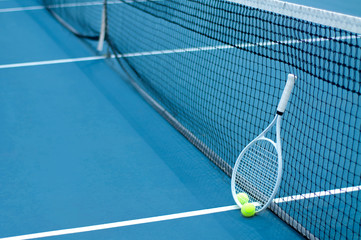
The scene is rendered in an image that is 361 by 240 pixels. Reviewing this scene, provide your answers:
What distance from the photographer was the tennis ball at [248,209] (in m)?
4.06

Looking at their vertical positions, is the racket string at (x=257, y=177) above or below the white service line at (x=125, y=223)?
above

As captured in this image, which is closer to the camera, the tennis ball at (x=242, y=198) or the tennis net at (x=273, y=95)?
the tennis net at (x=273, y=95)

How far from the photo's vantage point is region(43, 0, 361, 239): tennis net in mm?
4020

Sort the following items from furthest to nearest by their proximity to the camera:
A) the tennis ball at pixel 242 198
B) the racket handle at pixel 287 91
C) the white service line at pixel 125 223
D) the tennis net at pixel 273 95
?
the tennis ball at pixel 242 198
the tennis net at pixel 273 95
the white service line at pixel 125 223
the racket handle at pixel 287 91

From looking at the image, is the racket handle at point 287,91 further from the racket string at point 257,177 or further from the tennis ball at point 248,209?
the tennis ball at point 248,209

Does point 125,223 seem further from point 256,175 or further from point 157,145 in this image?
point 157,145

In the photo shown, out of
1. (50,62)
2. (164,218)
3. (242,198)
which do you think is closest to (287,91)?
(242,198)

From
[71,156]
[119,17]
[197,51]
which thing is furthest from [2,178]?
[119,17]

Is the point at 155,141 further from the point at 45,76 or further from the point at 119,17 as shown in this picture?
the point at 119,17

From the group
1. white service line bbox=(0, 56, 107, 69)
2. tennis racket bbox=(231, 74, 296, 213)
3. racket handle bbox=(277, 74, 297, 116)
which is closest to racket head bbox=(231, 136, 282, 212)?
tennis racket bbox=(231, 74, 296, 213)

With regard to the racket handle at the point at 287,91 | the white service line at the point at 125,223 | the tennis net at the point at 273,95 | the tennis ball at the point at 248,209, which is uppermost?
the racket handle at the point at 287,91

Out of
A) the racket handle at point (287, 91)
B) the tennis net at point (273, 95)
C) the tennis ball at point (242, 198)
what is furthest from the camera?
the tennis ball at point (242, 198)

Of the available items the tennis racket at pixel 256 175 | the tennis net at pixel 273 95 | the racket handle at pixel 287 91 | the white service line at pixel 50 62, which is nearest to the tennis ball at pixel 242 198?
the tennis racket at pixel 256 175

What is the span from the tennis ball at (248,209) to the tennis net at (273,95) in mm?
221
